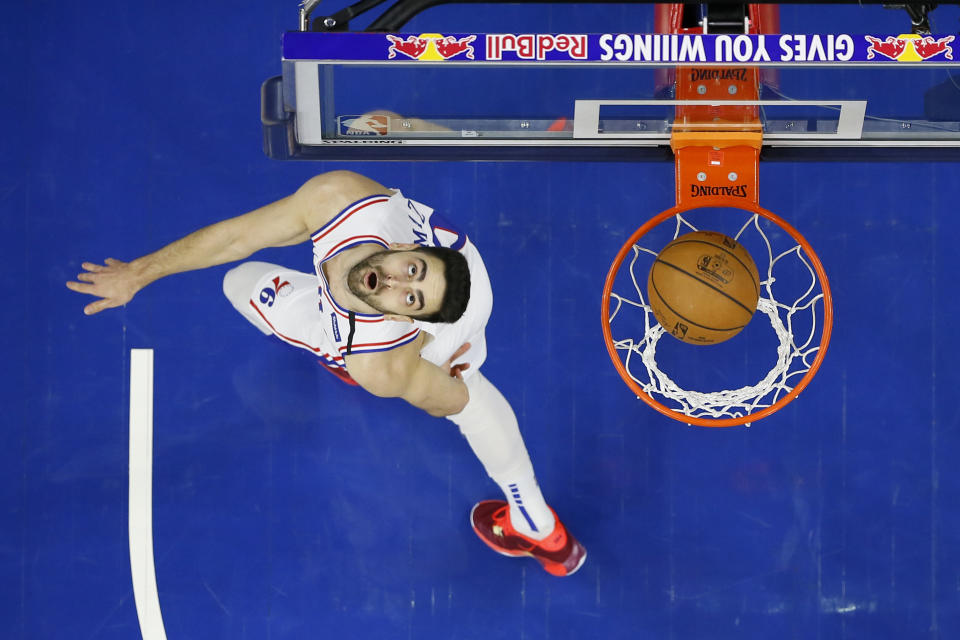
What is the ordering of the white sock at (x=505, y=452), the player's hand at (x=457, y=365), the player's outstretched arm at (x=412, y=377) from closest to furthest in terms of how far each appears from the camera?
the player's outstretched arm at (x=412, y=377)
the player's hand at (x=457, y=365)
the white sock at (x=505, y=452)

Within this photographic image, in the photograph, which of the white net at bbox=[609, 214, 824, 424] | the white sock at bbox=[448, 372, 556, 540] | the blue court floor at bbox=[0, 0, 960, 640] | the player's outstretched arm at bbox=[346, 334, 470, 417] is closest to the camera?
the player's outstretched arm at bbox=[346, 334, 470, 417]

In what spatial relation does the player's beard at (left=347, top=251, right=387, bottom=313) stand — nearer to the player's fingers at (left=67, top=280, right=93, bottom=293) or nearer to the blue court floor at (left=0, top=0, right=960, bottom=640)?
the player's fingers at (left=67, top=280, right=93, bottom=293)

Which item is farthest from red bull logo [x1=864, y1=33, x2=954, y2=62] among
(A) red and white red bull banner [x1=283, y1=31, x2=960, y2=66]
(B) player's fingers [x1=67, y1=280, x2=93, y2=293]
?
(B) player's fingers [x1=67, y1=280, x2=93, y2=293]

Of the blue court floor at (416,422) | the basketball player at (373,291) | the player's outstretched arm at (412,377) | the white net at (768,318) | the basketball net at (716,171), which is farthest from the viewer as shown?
the blue court floor at (416,422)

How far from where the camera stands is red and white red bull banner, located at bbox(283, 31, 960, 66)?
2150 millimetres

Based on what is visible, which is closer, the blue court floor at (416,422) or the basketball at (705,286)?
the basketball at (705,286)

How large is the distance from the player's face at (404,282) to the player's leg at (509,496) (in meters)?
0.64

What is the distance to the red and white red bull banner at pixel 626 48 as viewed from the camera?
2.15m

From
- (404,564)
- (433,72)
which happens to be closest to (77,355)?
(404,564)

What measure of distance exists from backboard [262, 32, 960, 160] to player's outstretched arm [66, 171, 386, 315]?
0.13 metres

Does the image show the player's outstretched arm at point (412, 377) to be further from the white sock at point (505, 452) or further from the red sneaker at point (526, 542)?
the red sneaker at point (526, 542)

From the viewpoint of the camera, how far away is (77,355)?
364 centimetres

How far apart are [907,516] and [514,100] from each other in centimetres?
254

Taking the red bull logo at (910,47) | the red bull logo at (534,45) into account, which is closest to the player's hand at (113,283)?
the red bull logo at (534,45)
